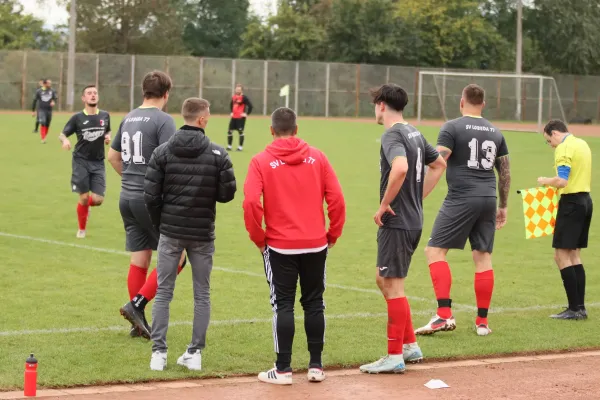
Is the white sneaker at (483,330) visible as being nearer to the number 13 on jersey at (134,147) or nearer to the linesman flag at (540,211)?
the linesman flag at (540,211)

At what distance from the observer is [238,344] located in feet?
28.1

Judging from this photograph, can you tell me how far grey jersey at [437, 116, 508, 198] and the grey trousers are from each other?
2.49 meters

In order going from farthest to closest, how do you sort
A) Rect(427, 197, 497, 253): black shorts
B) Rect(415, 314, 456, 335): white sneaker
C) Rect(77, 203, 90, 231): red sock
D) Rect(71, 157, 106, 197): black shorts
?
Rect(77, 203, 90, 231): red sock → Rect(71, 157, 106, 197): black shorts → Rect(427, 197, 497, 253): black shorts → Rect(415, 314, 456, 335): white sneaker

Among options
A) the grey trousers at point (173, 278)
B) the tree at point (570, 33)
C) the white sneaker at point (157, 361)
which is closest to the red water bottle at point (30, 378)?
the white sneaker at point (157, 361)

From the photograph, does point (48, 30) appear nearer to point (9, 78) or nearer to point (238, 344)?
point (9, 78)

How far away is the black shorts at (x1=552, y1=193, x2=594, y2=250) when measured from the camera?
10055 millimetres

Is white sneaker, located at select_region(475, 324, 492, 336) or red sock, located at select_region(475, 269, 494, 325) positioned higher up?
red sock, located at select_region(475, 269, 494, 325)

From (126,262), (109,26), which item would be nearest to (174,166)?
(126,262)

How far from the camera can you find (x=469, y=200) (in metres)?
9.18

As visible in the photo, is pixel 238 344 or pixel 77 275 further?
pixel 77 275

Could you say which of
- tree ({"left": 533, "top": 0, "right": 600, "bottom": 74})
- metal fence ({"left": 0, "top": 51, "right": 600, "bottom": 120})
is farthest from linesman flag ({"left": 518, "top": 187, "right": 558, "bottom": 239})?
tree ({"left": 533, "top": 0, "right": 600, "bottom": 74})

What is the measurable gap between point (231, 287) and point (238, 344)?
2.78 metres

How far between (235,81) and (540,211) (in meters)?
49.0

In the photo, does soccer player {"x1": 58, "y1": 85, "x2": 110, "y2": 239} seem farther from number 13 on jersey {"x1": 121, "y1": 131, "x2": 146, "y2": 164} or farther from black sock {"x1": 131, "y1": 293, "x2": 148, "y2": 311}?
black sock {"x1": 131, "y1": 293, "x2": 148, "y2": 311}
